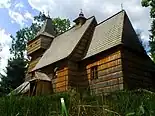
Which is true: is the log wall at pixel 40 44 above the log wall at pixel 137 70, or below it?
above

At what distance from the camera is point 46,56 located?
27031 mm

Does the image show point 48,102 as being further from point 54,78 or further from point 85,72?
point 54,78

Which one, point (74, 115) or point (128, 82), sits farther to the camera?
point (128, 82)

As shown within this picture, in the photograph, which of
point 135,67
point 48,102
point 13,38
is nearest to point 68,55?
point 135,67

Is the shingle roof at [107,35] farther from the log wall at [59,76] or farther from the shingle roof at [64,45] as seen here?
the log wall at [59,76]

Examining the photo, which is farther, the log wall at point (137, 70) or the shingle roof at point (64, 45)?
the shingle roof at point (64, 45)

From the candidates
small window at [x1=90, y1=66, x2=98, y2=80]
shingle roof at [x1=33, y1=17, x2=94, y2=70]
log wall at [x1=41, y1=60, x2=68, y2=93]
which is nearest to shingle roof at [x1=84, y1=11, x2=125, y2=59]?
small window at [x1=90, y1=66, x2=98, y2=80]

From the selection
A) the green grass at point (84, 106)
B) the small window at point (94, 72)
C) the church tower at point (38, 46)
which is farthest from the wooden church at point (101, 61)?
the green grass at point (84, 106)

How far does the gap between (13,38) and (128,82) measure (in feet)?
129

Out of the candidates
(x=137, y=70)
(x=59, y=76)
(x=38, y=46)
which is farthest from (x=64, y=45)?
(x=137, y=70)

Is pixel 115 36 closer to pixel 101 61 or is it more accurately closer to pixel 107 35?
pixel 107 35

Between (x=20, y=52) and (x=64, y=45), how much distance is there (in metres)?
28.0

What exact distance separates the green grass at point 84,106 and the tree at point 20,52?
27.1 metres

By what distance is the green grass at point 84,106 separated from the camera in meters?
2.93
